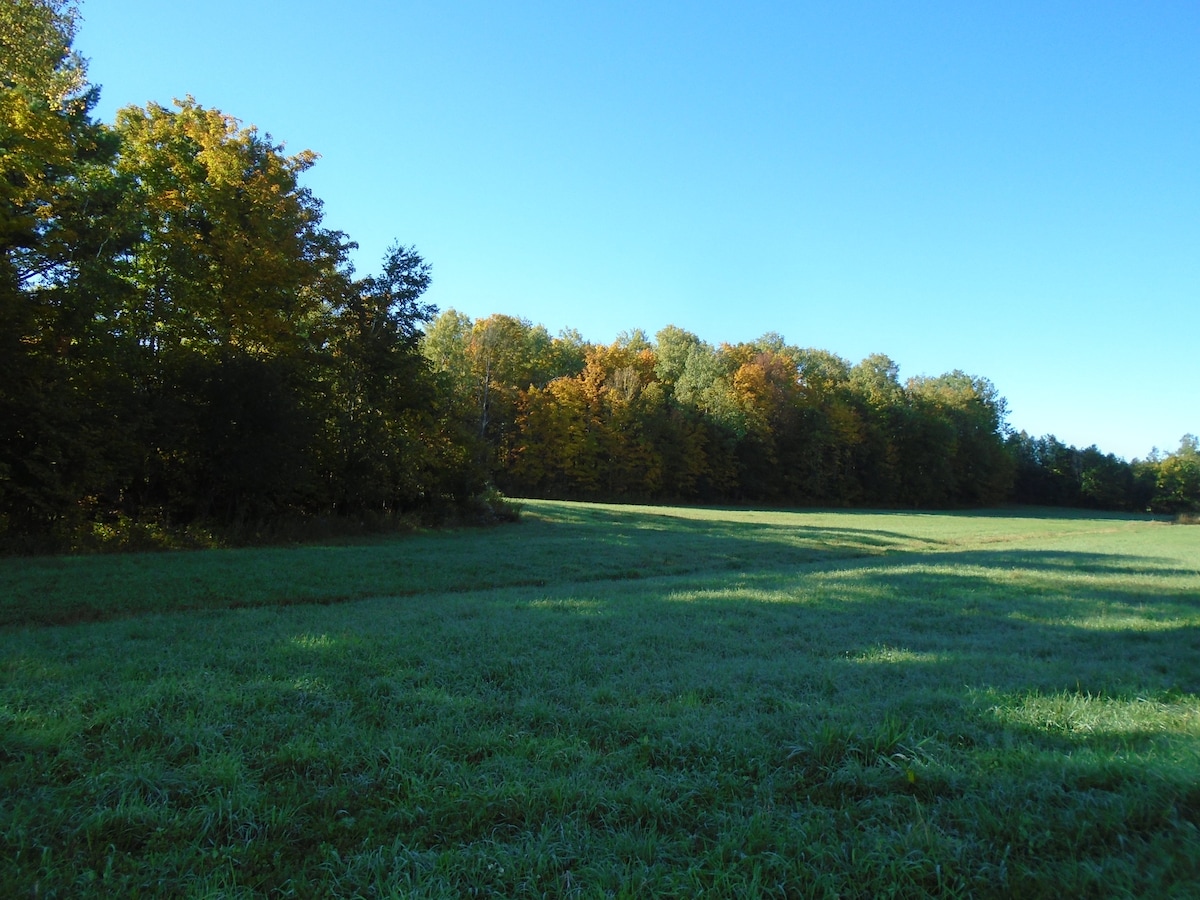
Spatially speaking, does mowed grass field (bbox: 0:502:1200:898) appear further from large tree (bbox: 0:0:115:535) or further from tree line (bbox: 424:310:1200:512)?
tree line (bbox: 424:310:1200:512)

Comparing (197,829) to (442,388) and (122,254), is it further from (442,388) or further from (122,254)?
(442,388)

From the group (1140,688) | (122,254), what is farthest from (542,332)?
(1140,688)

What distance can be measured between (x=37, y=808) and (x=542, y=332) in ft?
252

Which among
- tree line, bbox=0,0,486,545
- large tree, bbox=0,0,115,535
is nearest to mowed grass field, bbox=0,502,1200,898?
large tree, bbox=0,0,115,535

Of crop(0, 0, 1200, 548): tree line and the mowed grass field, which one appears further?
crop(0, 0, 1200, 548): tree line

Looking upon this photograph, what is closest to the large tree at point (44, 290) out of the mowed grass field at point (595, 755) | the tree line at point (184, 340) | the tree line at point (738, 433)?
the tree line at point (184, 340)

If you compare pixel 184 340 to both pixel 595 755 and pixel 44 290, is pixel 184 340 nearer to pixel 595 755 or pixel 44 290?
pixel 44 290

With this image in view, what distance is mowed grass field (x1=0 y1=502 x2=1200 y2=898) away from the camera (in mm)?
2877

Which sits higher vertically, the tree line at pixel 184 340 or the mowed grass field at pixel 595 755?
the tree line at pixel 184 340

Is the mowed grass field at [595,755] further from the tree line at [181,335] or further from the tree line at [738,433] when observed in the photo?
the tree line at [738,433]

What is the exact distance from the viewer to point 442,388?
2469 cm

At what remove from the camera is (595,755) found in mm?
3926

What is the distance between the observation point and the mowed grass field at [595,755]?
288cm

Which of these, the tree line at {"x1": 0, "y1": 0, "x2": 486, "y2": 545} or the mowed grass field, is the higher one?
the tree line at {"x1": 0, "y1": 0, "x2": 486, "y2": 545}
